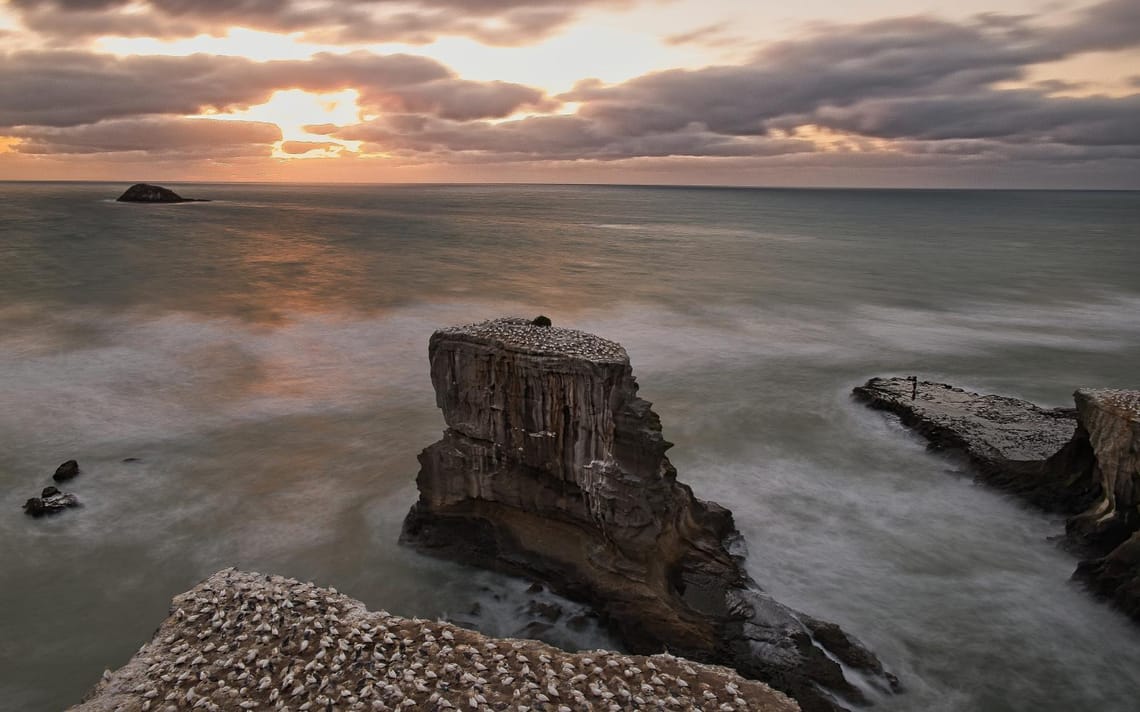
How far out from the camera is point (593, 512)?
16750mm

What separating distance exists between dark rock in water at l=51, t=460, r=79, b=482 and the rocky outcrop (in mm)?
13142

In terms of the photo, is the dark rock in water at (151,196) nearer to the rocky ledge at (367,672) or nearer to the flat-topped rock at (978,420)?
the flat-topped rock at (978,420)

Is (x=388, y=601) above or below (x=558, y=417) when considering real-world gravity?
below

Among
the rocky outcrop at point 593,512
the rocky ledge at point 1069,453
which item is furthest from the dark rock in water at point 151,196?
the rocky outcrop at point 593,512

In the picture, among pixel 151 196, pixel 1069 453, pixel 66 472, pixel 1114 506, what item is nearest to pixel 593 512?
pixel 1114 506

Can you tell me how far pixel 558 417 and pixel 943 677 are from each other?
10251mm

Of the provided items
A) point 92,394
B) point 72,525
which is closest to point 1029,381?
point 72,525

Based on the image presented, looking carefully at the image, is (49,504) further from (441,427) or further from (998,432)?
(998,432)

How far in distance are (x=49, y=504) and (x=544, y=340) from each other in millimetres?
16180

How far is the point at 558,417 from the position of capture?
1700 cm

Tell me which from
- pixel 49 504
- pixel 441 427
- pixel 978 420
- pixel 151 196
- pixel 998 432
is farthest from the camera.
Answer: pixel 151 196

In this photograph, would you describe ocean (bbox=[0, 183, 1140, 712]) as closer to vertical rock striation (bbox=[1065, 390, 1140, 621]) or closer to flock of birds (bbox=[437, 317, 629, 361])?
vertical rock striation (bbox=[1065, 390, 1140, 621])

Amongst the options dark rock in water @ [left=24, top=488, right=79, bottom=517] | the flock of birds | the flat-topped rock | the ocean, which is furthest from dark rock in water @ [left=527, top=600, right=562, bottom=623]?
the flat-topped rock

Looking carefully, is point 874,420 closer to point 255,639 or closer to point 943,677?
point 943,677
